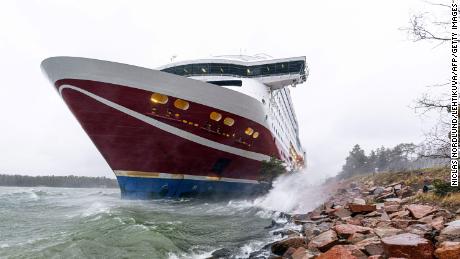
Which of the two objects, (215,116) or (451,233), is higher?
(215,116)

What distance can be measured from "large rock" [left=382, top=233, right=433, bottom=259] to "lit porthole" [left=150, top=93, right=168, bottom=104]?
44.4 feet

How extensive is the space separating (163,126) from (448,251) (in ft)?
47.0

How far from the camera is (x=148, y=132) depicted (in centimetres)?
1688

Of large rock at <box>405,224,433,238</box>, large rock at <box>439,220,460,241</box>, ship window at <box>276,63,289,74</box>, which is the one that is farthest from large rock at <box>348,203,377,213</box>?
ship window at <box>276,63,289,74</box>

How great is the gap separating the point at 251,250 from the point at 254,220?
5189mm

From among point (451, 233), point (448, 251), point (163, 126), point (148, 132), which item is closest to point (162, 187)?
point (148, 132)

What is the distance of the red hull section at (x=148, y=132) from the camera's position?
641 inches

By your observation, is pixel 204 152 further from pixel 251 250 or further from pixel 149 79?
pixel 251 250

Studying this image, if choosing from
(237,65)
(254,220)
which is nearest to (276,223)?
(254,220)

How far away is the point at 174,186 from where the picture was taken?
61.3 feet

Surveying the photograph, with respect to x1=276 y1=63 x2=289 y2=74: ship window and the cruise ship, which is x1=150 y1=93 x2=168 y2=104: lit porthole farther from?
x1=276 y1=63 x2=289 y2=74: ship window

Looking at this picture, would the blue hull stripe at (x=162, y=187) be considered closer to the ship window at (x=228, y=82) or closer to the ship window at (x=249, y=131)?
the ship window at (x=249, y=131)

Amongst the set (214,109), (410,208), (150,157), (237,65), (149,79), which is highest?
(237,65)

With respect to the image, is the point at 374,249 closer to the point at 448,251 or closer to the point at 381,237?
the point at 381,237
